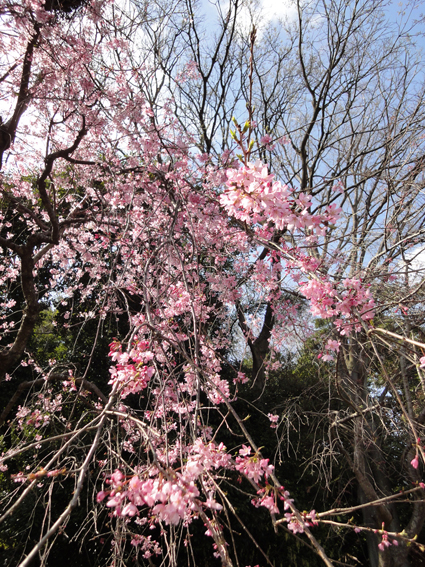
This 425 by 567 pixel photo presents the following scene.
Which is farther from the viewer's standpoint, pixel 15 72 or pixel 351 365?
pixel 351 365

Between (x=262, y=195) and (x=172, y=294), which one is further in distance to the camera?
(x=172, y=294)

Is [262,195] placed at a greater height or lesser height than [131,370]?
greater

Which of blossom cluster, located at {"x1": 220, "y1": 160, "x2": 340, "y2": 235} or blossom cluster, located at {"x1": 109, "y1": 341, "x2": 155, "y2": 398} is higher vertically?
blossom cluster, located at {"x1": 220, "y1": 160, "x2": 340, "y2": 235}

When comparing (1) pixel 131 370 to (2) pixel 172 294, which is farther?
(2) pixel 172 294

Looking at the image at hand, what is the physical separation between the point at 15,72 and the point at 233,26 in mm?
4107

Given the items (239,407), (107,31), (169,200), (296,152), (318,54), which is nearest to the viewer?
(169,200)

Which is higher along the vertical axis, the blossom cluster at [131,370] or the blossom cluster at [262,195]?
the blossom cluster at [262,195]

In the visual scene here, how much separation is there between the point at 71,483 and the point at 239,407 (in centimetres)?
227

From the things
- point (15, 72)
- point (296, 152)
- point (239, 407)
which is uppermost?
point (296, 152)

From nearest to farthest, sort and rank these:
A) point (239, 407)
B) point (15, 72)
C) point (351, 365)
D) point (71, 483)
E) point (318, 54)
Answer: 1. point (15, 72)
2. point (71, 483)
3. point (351, 365)
4. point (239, 407)
5. point (318, 54)

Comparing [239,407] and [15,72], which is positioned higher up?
[15,72]

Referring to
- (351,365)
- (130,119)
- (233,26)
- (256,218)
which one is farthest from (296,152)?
(256,218)

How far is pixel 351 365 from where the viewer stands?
439 centimetres

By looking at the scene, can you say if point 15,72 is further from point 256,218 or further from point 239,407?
point 239,407
